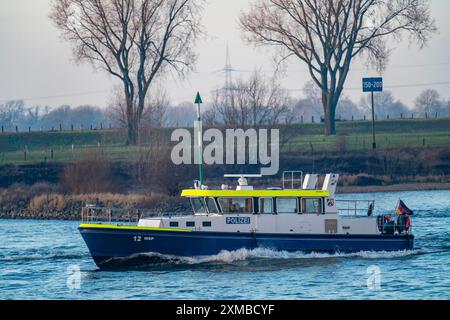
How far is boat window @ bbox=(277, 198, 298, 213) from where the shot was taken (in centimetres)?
4588

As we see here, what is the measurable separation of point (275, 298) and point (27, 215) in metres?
36.9

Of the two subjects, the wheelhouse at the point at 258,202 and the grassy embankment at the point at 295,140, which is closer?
the wheelhouse at the point at 258,202

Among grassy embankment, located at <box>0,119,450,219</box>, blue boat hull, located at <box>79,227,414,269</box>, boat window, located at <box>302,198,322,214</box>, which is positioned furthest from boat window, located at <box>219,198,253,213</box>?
grassy embankment, located at <box>0,119,450,219</box>

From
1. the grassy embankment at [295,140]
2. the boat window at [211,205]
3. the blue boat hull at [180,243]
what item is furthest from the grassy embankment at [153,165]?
the blue boat hull at [180,243]

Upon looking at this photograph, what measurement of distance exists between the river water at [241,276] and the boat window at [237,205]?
181 cm

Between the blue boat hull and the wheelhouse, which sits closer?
the blue boat hull

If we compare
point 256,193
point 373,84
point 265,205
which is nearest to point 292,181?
point 265,205

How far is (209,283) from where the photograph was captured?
1618 inches

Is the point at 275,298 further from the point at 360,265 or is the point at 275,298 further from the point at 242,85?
the point at 242,85

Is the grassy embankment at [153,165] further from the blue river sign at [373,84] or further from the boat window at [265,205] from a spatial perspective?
the boat window at [265,205]

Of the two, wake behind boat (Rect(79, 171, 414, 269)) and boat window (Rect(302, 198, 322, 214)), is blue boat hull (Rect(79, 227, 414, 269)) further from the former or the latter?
boat window (Rect(302, 198, 322, 214))

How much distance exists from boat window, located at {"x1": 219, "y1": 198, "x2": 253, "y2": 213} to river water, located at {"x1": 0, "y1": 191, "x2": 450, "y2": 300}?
1.81m

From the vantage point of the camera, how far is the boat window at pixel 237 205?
45.5 meters
